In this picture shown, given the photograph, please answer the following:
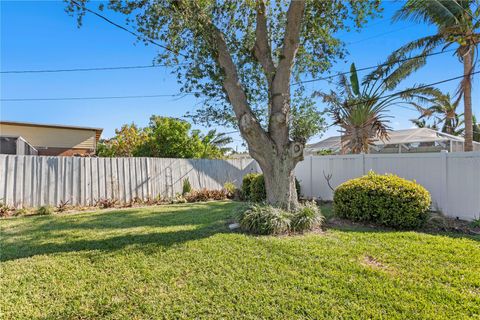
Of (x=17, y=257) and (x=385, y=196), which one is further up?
(x=385, y=196)

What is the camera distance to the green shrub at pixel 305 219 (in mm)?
5387

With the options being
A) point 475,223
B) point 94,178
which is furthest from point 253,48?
point 94,178

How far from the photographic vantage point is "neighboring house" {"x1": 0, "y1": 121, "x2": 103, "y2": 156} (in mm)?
16109

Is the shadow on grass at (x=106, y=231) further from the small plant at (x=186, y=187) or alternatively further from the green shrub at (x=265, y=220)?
the small plant at (x=186, y=187)

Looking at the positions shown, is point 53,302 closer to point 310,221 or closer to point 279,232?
point 279,232

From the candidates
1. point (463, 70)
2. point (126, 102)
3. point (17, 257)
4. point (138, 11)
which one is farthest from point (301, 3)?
point (126, 102)

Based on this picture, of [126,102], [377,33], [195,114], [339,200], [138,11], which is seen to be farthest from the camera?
[126,102]

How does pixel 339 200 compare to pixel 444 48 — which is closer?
pixel 339 200

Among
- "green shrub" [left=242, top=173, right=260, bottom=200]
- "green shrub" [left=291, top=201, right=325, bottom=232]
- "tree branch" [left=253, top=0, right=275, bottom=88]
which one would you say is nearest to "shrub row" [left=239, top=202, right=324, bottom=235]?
"green shrub" [left=291, top=201, right=325, bottom=232]

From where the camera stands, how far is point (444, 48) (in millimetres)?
9367

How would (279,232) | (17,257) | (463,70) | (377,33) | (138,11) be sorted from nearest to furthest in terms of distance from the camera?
(17,257)
(279,232)
(138,11)
(463,70)
(377,33)

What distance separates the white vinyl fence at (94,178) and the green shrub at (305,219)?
6631mm

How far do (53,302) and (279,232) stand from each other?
140 inches

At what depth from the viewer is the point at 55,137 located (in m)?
17.4
